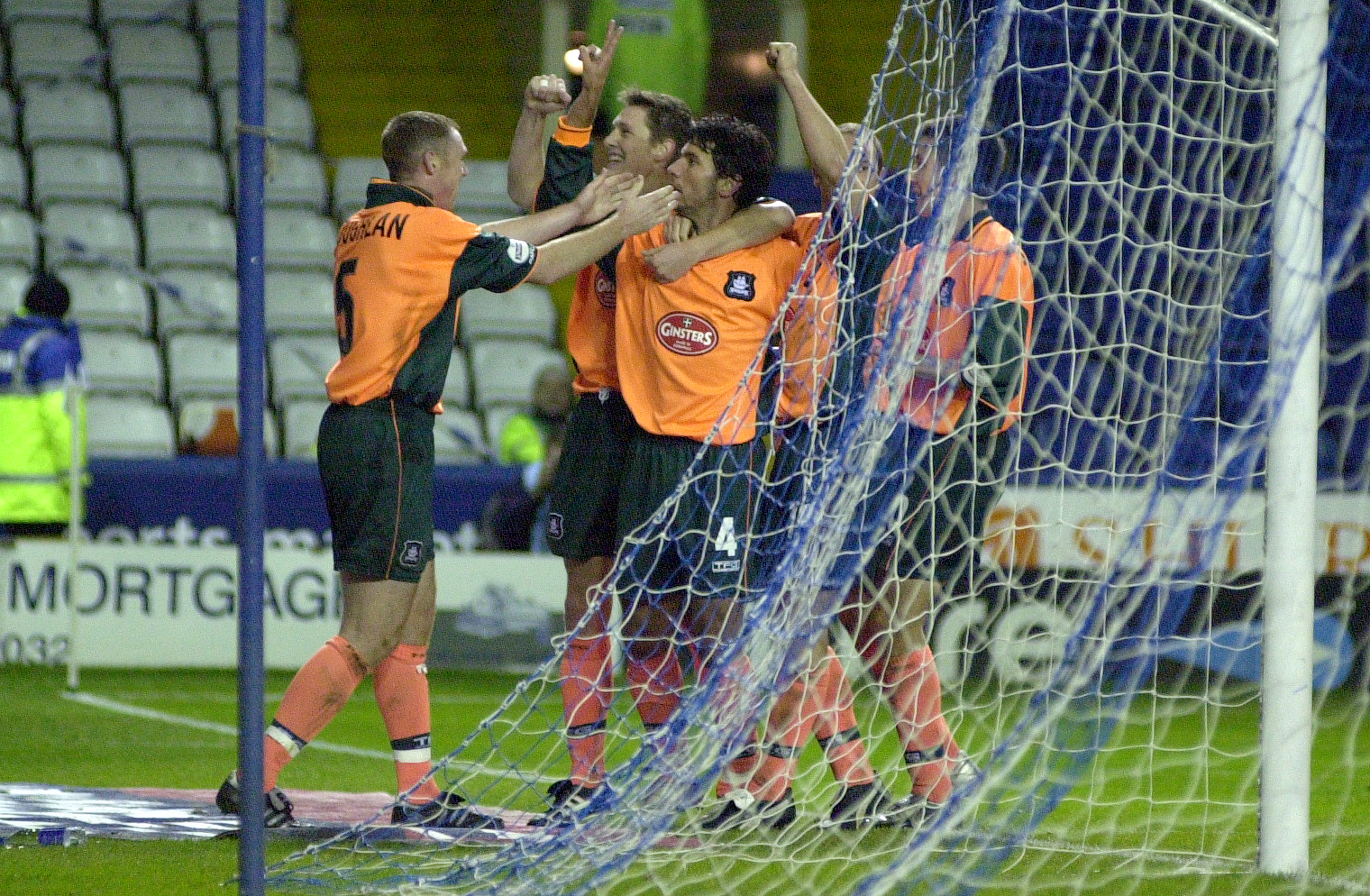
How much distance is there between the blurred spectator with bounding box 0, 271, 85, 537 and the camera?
9.04m

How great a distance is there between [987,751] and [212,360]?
23.0ft

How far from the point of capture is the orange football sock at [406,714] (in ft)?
15.8

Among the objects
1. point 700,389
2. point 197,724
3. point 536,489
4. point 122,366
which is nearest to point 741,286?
point 700,389

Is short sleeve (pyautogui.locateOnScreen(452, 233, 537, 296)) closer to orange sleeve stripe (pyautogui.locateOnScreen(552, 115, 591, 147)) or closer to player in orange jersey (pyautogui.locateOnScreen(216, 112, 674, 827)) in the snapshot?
player in orange jersey (pyautogui.locateOnScreen(216, 112, 674, 827))

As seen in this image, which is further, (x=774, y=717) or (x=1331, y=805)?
(x=1331, y=805)

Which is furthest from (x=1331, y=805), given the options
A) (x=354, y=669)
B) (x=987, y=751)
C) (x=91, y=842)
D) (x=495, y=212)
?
(x=495, y=212)

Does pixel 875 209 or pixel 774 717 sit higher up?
pixel 875 209

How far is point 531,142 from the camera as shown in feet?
17.0

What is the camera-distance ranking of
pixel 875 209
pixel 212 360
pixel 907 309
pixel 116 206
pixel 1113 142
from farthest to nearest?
pixel 116 206 < pixel 212 360 < pixel 1113 142 < pixel 875 209 < pixel 907 309

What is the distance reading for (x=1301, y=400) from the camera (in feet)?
14.0

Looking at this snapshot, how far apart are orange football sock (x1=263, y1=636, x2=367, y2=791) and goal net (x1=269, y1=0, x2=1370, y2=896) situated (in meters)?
0.32

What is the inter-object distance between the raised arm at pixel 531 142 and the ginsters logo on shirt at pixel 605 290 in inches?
11.1

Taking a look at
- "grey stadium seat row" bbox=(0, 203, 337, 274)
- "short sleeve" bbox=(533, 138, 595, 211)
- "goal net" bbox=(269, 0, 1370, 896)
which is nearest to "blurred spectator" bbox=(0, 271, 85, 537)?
"grey stadium seat row" bbox=(0, 203, 337, 274)

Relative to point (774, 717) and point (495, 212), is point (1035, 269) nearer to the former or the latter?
point (774, 717)
